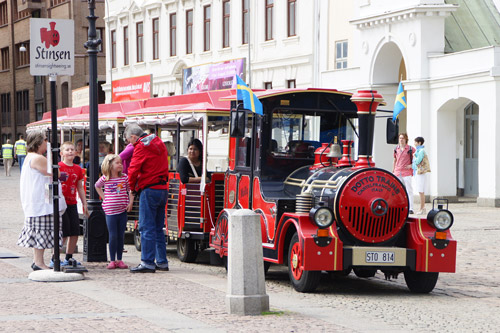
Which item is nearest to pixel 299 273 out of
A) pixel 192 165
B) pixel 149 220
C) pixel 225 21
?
pixel 149 220

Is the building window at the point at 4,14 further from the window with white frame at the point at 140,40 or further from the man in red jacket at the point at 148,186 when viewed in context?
the man in red jacket at the point at 148,186

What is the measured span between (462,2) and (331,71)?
16.0ft

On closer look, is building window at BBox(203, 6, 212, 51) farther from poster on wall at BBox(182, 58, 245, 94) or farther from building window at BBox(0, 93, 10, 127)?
building window at BBox(0, 93, 10, 127)

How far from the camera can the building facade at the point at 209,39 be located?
38562mm

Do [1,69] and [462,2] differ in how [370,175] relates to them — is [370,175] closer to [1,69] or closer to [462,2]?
[462,2]

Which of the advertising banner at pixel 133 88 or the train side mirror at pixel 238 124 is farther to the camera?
the advertising banner at pixel 133 88

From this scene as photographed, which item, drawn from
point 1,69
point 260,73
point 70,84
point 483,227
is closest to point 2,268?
point 483,227

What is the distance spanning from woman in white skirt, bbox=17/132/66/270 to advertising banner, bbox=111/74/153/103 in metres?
A: 32.7

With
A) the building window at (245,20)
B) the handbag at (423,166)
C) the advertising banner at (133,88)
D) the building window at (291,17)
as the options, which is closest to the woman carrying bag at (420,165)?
the handbag at (423,166)

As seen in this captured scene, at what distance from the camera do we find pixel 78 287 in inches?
460

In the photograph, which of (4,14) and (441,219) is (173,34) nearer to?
(441,219)

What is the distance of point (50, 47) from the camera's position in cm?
1267

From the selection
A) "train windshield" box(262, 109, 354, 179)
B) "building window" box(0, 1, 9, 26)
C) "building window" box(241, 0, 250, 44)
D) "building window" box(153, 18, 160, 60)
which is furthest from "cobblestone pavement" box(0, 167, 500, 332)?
"building window" box(0, 1, 9, 26)

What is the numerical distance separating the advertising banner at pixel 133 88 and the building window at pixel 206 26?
105 inches
